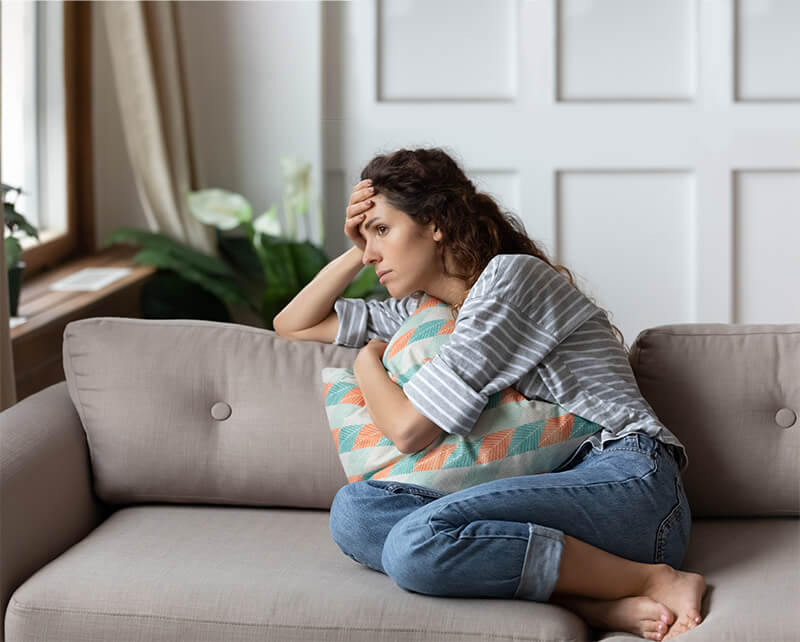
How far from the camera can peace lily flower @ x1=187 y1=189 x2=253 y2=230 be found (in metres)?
3.02

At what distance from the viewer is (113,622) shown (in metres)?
1.38

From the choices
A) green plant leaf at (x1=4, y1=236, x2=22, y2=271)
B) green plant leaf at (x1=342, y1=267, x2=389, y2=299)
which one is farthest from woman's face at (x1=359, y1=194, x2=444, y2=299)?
green plant leaf at (x1=342, y1=267, x2=389, y2=299)

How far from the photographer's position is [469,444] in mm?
1524

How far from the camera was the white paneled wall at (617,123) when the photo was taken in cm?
309

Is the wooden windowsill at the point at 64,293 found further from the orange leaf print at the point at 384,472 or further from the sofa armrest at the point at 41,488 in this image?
the orange leaf print at the point at 384,472

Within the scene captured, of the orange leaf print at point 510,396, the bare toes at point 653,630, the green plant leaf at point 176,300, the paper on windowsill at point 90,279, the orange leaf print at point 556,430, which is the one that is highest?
the paper on windowsill at point 90,279

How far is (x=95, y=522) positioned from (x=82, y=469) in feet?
0.33

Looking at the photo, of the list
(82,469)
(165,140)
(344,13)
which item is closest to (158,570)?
(82,469)

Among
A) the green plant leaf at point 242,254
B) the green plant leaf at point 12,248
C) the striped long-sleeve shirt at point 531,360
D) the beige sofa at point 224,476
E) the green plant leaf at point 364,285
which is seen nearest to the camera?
the beige sofa at point 224,476

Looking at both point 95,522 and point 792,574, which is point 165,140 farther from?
point 792,574

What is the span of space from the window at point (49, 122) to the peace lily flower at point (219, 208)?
0.42m

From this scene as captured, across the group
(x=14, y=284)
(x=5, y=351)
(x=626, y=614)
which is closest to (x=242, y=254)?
(x=14, y=284)

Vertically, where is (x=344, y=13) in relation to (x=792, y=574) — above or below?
above

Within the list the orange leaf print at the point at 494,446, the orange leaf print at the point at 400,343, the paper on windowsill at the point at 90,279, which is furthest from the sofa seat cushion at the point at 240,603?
the paper on windowsill at the point at 90,279
